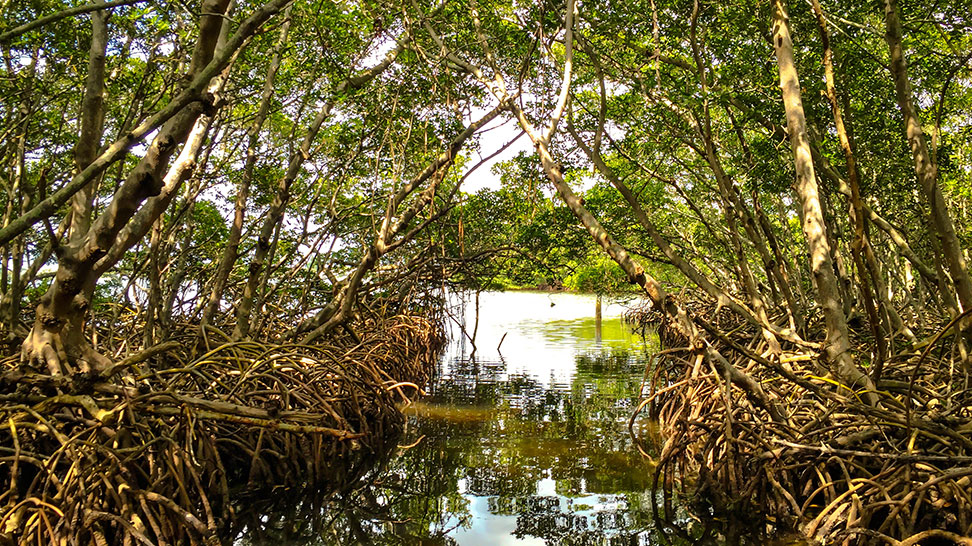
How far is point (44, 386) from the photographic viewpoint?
129 inches

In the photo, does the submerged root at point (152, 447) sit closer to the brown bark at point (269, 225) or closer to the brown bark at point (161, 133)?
the brown bark at point (269, 225)

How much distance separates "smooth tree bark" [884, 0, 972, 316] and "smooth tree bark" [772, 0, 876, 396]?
0.57 meters

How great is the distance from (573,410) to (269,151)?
5104 mm

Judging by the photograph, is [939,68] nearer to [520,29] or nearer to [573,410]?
[520,29]

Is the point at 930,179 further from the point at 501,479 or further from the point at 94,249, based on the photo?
the point at 94,249

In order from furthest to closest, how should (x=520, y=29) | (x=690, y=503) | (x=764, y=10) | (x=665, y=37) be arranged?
1. (x=520, y=29)
2. (x=665, y=37)
3. (x=764, y=10)
4. (x=690, y=503)

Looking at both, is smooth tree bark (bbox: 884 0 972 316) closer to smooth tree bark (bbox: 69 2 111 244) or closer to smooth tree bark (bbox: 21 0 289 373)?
smooth tree bark (bbox: 21 0 289 373)

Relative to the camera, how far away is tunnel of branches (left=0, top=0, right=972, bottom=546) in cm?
304

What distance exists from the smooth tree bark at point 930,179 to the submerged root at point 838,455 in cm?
49

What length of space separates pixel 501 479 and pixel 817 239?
9.04 feet

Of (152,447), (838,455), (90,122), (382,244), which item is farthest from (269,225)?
(838,455)

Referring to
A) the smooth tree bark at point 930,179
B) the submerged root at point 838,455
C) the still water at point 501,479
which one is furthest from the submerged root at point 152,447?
the smooth tree bark at point 930,179

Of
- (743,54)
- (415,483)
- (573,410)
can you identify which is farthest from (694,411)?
(743,54)

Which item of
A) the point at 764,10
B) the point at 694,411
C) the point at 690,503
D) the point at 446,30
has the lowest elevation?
the point at 690,503
